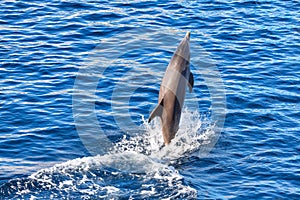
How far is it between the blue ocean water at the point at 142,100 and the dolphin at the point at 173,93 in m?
1.03

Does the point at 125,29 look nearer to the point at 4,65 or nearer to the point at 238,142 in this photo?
the point at 4,65

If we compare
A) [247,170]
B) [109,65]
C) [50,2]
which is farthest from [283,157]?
[50,2]

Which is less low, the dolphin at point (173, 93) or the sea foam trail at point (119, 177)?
the dolphin at point (173, 93)

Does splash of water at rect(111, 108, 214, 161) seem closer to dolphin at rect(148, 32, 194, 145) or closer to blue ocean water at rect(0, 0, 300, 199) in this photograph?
blue ocean water at rect(0, 0, 300, 199)

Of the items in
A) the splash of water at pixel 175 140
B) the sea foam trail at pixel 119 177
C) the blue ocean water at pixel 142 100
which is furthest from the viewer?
the splash of water at pixel 175 140

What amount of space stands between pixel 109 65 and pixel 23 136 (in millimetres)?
5532

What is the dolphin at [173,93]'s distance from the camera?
1605 centimetres

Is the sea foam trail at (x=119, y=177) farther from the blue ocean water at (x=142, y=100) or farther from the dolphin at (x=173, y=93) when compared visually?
the dolphin at (x=173, y=93)

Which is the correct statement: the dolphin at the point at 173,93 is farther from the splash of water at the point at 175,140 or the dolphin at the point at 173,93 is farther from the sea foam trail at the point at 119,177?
the sea foam trail at the point at 119,177

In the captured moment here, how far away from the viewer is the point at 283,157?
1736cm

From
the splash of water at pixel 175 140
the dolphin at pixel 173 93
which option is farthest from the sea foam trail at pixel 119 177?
the dolphin at pixel 173 93

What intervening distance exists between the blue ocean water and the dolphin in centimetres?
103

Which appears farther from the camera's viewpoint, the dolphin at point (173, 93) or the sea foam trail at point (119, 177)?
the dolphin at point (173, 93)

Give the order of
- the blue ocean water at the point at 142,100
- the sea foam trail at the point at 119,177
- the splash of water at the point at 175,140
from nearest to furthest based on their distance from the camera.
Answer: the sea foam trail at the point at 119,177 < the blue ocean water at the point at 142,100 < the splash of water at the point at 175,140
